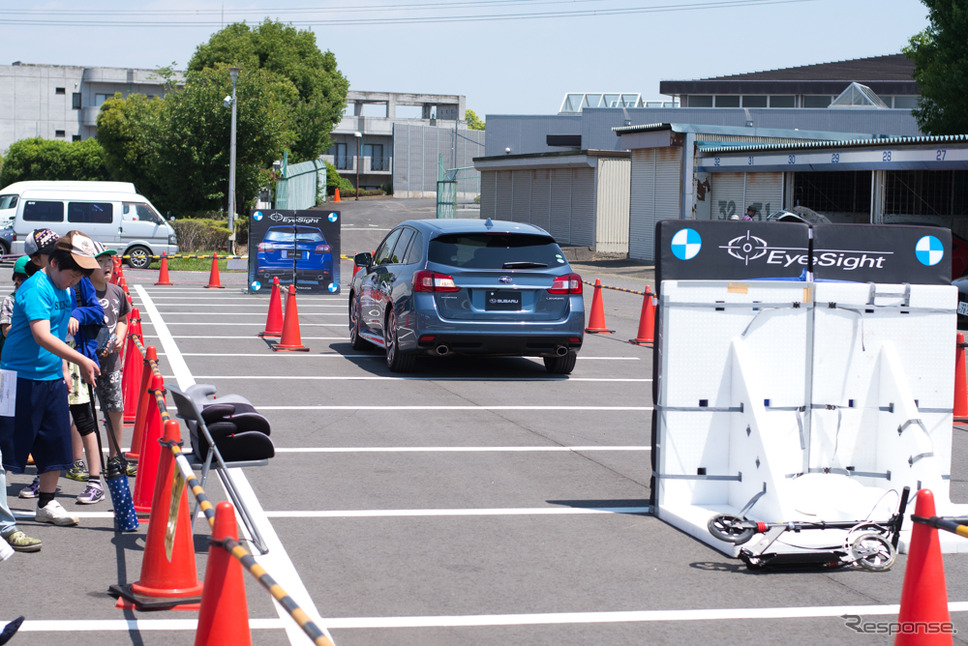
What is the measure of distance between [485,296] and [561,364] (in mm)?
1473

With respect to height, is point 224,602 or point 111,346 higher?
point 111,346

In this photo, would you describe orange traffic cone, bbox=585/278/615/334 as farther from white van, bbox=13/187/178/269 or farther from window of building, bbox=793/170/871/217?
window of building, bbox=793/170/871/217

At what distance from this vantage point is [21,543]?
6.21 metres

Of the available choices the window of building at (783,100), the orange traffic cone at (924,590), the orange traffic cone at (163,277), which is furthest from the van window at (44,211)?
the window of building at (783,100)

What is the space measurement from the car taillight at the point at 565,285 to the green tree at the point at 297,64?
5691cm

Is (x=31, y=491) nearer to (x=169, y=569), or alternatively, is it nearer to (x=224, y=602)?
(x=169, y=569)

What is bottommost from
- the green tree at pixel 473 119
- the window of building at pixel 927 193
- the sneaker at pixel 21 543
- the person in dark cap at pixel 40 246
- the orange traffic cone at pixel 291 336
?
the sneaker at pixel 21 543

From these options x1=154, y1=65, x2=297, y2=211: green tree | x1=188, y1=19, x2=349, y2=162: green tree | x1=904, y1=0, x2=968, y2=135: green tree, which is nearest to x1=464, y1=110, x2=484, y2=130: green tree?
x1=188, y1=19, x2=349, y2=162: green tree

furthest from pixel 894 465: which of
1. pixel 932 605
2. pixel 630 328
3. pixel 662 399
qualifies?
pixel 630 328

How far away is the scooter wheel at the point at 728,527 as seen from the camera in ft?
20.6

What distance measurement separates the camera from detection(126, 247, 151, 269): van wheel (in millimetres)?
32562

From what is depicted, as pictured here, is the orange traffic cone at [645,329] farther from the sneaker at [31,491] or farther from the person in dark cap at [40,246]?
the person in dark cap at [40,246]

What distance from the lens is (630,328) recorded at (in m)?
19.7

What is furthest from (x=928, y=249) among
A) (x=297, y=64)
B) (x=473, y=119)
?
(x=473, y=119)
